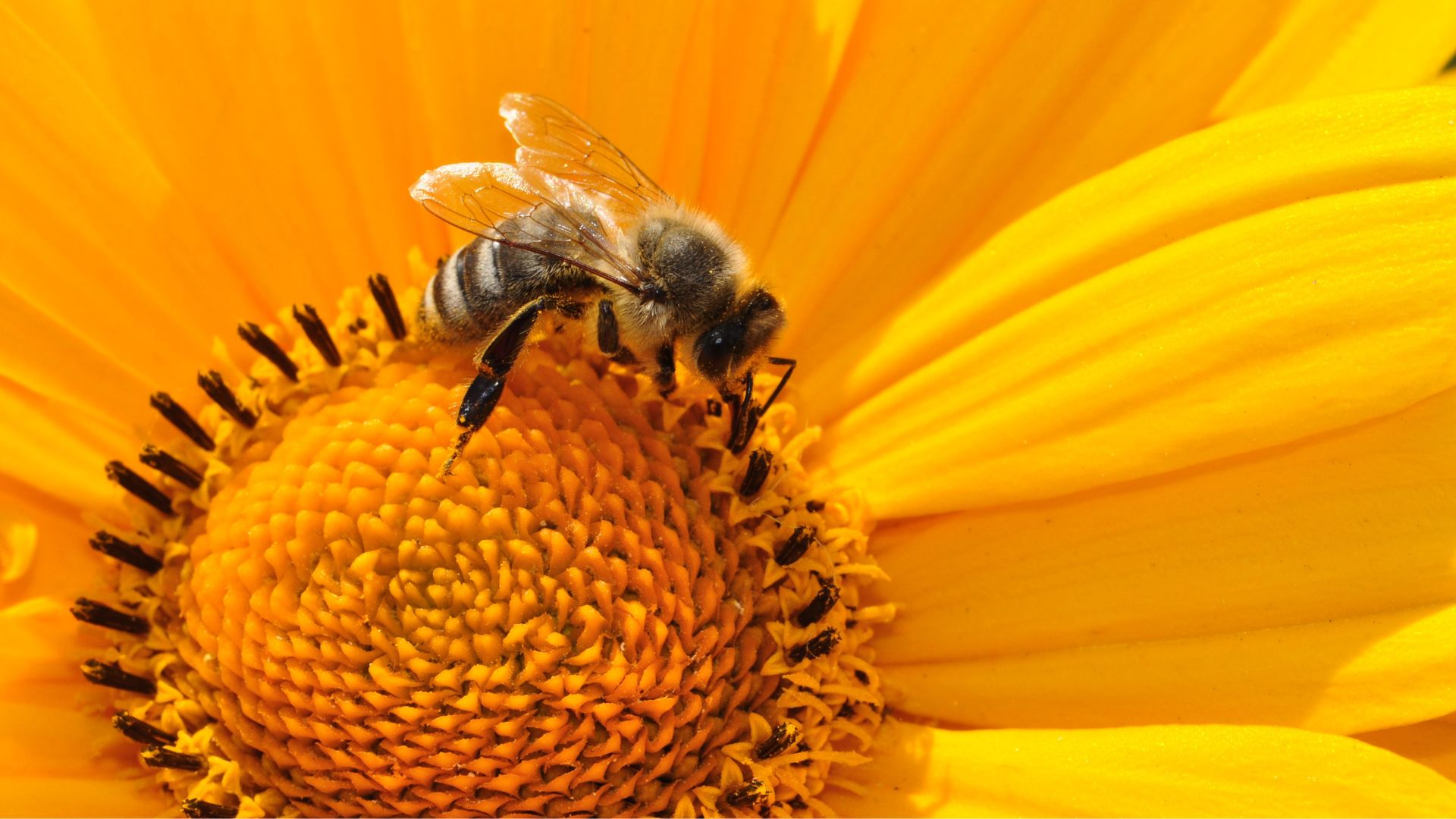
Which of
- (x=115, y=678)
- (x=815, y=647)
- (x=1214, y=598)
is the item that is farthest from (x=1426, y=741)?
(x=115, y=678)

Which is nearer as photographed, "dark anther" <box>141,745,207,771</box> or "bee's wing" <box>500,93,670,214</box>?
"dark anther" <box>141,745,207,771</box>


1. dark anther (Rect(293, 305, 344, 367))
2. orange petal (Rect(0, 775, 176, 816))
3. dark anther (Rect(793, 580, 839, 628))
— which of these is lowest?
orange petal (Rect(0, 775, 176, 816))

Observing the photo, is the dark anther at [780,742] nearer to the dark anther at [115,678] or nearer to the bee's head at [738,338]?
the bee's head at [738,338]

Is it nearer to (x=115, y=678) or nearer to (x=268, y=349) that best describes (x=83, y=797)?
(x=115, y=678)

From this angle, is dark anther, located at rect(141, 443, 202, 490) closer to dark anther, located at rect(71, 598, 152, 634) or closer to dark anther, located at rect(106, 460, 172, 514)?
dark anther, located at rect(106, 460, 172, 514)

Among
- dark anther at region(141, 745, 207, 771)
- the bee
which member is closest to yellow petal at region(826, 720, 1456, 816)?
the bee

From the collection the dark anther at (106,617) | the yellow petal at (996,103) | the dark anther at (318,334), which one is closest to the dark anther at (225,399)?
the dark anther at (318,334)
